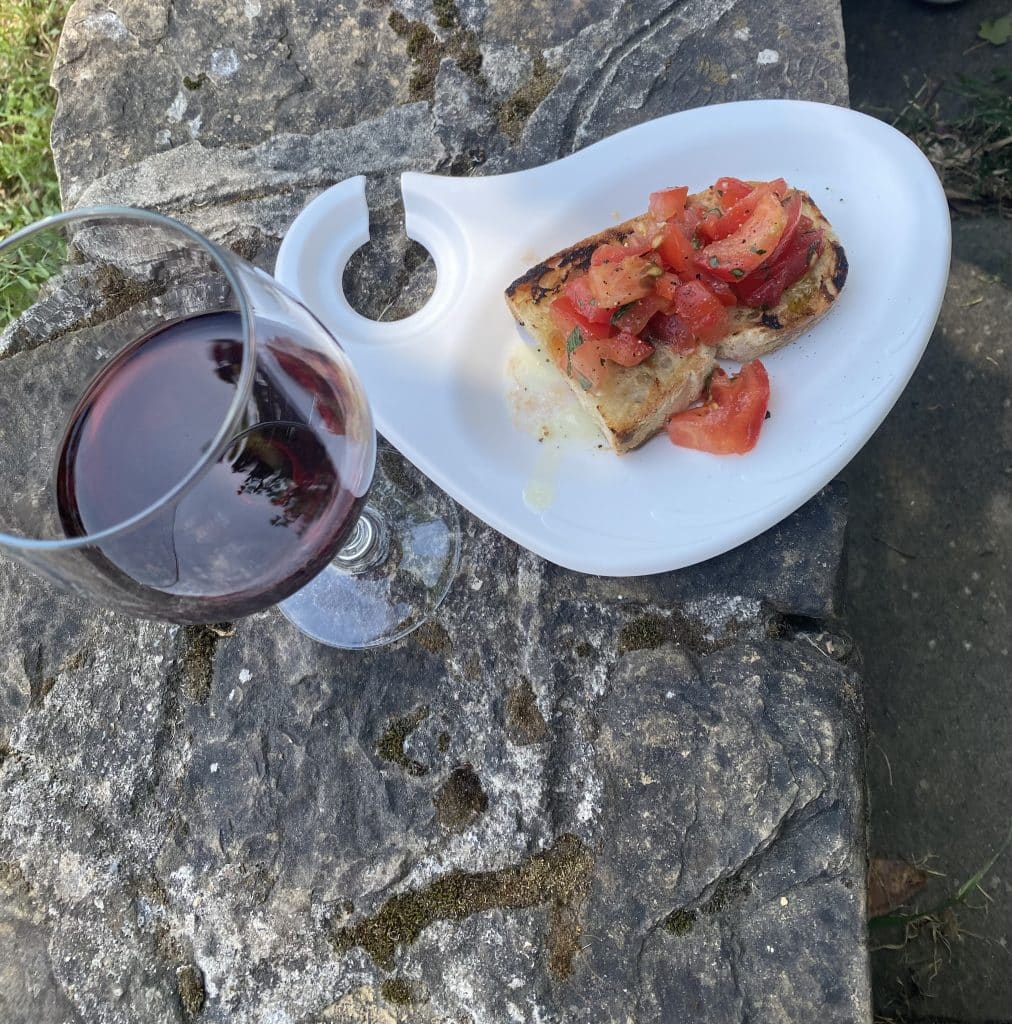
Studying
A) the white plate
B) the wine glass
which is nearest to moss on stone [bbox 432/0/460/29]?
the white plate

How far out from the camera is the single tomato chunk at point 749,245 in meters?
1.68

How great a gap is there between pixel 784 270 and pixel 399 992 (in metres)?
1.59

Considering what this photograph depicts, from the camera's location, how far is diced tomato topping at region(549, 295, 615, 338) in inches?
68.4

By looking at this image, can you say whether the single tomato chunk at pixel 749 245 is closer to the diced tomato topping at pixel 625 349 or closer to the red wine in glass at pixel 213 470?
the diced tomato topping at pixel 625 349

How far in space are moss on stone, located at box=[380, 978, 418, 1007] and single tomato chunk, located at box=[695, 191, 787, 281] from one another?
1.50 metres

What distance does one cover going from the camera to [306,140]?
2047 millimetres

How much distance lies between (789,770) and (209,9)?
2.22 meters

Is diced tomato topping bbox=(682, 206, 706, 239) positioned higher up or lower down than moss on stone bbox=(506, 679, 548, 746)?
higher up

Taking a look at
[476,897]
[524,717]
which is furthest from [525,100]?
[476,897]

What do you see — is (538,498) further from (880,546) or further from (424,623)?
(880,546)

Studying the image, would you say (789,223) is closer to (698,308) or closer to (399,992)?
(698,308)

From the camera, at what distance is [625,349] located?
1742mm

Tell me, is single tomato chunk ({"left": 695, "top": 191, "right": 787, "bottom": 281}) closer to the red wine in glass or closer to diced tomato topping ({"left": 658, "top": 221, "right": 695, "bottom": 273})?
diced tomato topping ({"left": 658, "top": 221, "right": 695, "bottom": 273})

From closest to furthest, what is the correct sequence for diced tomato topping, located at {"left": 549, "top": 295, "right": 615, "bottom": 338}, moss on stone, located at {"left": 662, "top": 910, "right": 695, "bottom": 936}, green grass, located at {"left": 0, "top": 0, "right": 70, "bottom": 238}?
moss on stone, located at {"left": 662, "top": 910, "right": 695, "bottom": 936} → diced tomato topping, located at {"left": 549, "top": 295, "right": 615, "bottom": 338} → green grass, located at {"left": 0, "top": 0, "right": 70, "bottom": 238}
